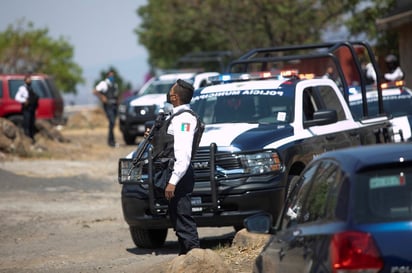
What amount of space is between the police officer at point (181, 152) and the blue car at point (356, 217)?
294 cm

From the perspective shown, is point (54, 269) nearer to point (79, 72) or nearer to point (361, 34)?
point (361, 34)

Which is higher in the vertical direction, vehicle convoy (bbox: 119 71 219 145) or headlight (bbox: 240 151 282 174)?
headlight (bbox: 240 151 282 174)

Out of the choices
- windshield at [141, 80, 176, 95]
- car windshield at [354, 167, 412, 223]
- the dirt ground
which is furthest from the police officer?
windshield at [141, 80, 176, 95]

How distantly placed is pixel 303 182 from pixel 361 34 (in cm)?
2808

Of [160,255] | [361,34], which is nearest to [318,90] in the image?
[160,255]

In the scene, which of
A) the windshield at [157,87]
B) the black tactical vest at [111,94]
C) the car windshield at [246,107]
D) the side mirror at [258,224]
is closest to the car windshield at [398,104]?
the car windshield at [246,107]

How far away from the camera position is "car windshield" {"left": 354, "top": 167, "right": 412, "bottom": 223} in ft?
18.1

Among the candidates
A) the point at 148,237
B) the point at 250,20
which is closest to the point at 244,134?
the point at 148,237

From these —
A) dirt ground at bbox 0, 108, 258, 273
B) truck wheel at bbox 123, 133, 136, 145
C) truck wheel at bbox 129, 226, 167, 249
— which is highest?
truck wheel at bbox 129, 226, 167, 249

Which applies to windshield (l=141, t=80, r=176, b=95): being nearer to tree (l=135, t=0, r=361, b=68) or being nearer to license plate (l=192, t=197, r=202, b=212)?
tree (l=135, t=0, r=361, b=68)

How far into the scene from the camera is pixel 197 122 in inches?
375

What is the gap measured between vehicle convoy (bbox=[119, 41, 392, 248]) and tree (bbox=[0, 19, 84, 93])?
29.4 m

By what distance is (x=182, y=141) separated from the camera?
30.7 ft

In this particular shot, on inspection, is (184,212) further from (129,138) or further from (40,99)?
(40,99)
